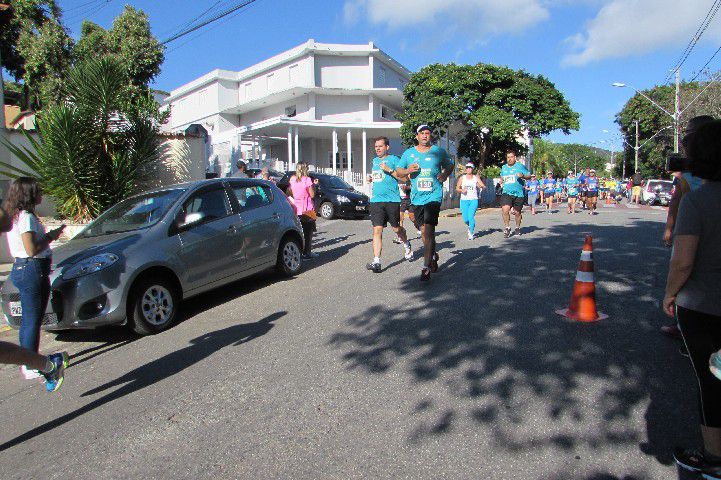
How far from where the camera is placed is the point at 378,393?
142 inches

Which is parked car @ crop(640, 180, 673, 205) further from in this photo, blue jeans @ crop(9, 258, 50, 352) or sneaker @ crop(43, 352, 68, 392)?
sneaker @ crop(43, 352, 68, 392)

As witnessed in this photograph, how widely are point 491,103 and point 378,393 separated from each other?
2582 centimetres

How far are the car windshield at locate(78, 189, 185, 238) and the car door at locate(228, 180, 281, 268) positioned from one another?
896 millimetres

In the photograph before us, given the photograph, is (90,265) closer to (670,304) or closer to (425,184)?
(425,184)

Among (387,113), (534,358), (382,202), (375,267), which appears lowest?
(534,358)

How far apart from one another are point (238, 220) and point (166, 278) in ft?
4.69

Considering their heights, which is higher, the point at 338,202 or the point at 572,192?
the point at 572,192

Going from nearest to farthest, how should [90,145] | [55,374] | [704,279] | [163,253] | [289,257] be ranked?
1. [704,279]
2. [55,374]
3. [163,253]
4. [289,257]
5. [90,145]

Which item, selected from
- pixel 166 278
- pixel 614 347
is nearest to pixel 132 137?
pixel 166 278

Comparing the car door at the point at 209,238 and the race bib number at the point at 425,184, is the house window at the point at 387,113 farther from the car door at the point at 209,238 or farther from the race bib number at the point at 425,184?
the car door at the point at 209,238

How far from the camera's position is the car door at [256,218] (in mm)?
7117

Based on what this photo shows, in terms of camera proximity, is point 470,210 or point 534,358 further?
point 470,210

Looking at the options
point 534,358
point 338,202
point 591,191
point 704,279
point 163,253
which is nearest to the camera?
point 704,279

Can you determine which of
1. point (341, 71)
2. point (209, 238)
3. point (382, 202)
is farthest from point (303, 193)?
point (341, 71)
